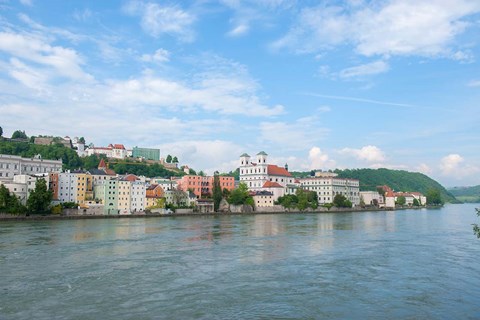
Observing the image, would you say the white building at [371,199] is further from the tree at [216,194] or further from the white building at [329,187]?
the tree at [216,194]

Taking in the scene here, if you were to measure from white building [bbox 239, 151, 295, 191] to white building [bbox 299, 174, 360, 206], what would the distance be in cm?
408

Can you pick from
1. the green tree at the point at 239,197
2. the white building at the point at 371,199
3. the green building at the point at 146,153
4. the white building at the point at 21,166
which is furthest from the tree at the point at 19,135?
the white building at the point at 371,199

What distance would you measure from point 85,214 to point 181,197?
15479 millimetres

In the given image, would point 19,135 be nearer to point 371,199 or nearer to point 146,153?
point 146,153

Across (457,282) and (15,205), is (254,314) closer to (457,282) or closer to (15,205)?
(457,282)

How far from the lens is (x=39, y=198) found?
44562 millimetres

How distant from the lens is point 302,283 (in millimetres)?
12750

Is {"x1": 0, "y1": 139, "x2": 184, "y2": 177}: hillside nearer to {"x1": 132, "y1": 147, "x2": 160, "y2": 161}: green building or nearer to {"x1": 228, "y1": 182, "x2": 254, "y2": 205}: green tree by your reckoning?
{"x1": 132, "y1": 147, "x2": 160, "y2": 161}: green building

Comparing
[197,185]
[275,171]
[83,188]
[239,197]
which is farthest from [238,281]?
[275,171]

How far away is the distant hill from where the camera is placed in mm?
141875

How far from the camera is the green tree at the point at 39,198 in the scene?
4431 centimetres

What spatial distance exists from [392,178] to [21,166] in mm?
129683

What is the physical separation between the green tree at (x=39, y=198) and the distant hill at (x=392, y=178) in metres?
101

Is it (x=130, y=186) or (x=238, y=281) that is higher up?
(x=130, y=186)
